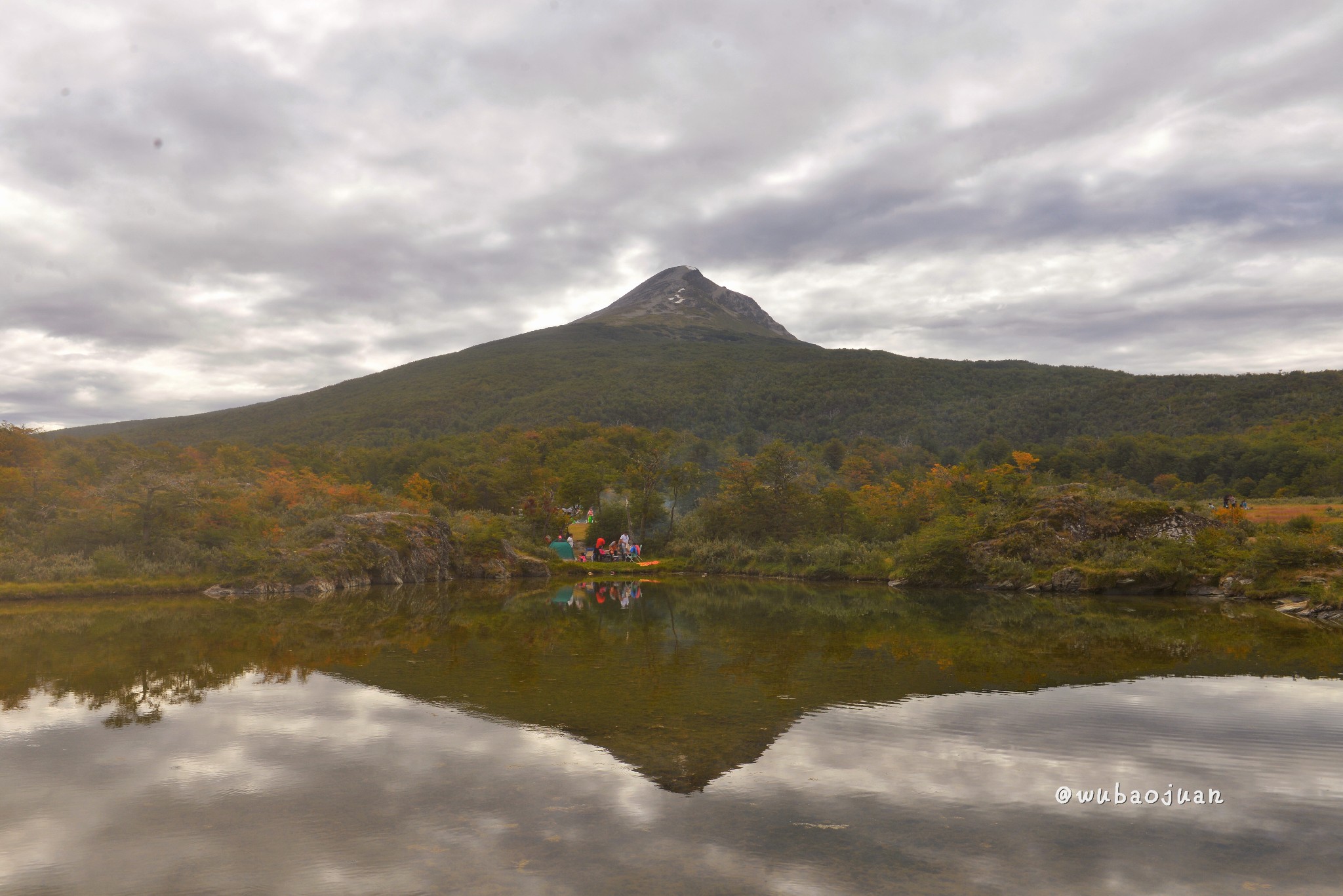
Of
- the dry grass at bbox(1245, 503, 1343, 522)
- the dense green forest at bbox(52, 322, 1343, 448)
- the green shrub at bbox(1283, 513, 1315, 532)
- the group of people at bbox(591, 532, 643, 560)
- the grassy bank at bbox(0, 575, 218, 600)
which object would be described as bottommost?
the group of people at bbox(591, 532, 643, 560)

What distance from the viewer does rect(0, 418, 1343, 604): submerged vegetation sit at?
29.9 m

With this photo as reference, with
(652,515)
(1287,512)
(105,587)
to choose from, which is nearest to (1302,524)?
(1287,512)

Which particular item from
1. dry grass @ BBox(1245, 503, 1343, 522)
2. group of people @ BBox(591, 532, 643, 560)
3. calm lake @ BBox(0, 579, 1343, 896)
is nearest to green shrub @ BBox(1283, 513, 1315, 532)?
dry grass @ BBox(1245, 503, 1343, 522)

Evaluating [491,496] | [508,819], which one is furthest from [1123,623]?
[491,496]

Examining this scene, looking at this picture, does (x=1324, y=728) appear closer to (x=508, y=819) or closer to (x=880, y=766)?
(x=880, y=766)

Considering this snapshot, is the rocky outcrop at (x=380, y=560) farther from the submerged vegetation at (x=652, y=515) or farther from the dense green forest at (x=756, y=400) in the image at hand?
the dense green forest at (x=756, y=400)

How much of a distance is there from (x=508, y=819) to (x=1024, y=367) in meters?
141

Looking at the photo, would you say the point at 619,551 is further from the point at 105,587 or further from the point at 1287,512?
the point at 1287,512

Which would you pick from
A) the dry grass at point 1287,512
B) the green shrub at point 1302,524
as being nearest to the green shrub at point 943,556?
the green shrub at point 1302,524

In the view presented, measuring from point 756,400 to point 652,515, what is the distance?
7395 cm

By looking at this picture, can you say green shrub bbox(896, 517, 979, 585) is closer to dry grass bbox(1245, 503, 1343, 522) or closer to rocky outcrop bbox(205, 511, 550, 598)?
dry grass bbox(1245, 503, 1343, 522)

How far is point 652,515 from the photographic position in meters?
52.3

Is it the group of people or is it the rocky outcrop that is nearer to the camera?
the rocky outcrop

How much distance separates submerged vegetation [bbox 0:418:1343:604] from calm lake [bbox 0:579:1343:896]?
14359 mm
